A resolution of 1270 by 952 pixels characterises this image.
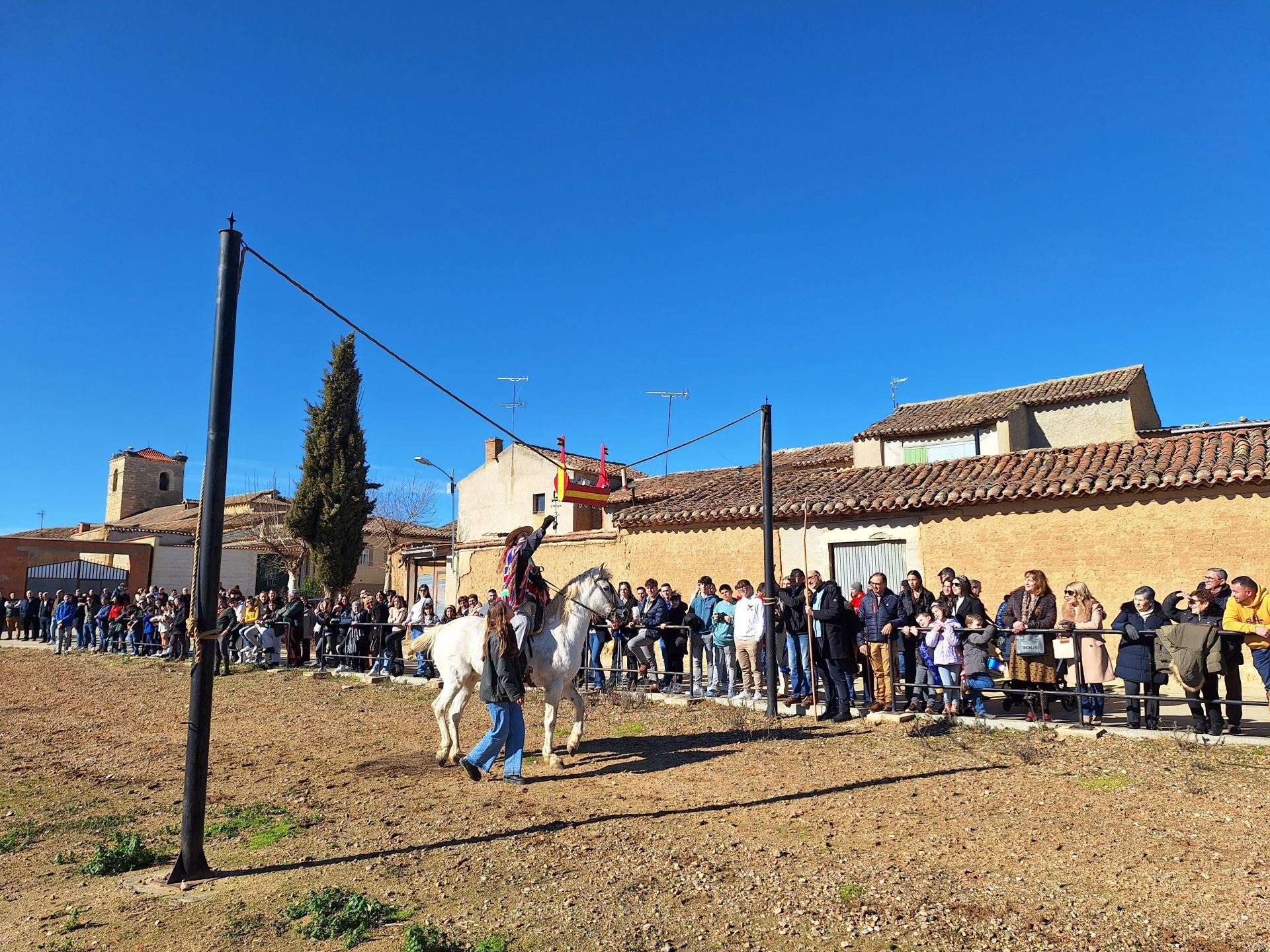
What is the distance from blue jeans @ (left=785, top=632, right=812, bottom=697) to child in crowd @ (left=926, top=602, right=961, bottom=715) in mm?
1732

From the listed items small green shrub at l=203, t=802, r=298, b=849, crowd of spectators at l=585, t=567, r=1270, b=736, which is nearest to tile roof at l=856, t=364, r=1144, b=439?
crowd of spectators at l=585, t=567, r=1270, b=736

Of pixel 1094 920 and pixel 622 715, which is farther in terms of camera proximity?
pixel 622 715

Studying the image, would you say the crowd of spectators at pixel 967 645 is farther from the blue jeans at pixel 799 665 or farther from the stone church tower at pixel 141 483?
the stone church tower at pixel 141 483

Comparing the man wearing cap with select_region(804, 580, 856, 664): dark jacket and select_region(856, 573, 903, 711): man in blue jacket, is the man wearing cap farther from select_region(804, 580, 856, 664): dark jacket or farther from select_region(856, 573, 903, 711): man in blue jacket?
select_region(856, 573, 903, 711): man in blue jacket

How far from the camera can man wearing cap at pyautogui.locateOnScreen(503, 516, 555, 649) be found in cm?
822

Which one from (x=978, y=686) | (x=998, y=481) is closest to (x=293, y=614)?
(x=978, y=686)

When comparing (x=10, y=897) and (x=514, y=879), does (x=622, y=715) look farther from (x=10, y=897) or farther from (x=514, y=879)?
(x=10, y=897)

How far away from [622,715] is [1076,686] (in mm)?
5748

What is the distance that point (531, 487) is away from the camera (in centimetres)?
3759

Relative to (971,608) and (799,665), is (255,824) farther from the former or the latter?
(971,608)

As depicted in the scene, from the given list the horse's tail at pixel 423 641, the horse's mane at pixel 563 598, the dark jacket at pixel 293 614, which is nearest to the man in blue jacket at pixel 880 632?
the horse's mane at pixel 563 598

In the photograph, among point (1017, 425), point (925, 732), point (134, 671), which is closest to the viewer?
point (925, 732)

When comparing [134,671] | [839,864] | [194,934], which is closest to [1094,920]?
[839,864]

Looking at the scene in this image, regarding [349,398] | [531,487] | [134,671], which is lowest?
[134,671]
